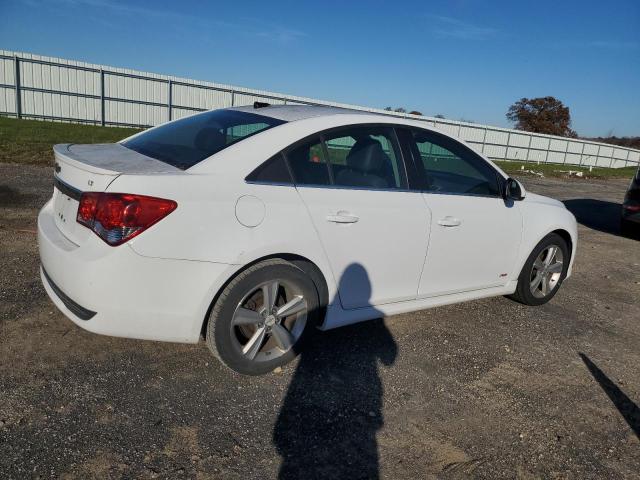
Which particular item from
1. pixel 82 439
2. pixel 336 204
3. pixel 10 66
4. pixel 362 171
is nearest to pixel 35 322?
pixel 82 439

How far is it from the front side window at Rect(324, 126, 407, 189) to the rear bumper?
106 centimetres

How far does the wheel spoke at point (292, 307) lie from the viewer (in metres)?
3.15

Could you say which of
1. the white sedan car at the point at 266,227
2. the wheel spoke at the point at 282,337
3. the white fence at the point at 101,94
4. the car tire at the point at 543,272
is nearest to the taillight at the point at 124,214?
the white sedan car at the point at 266,227

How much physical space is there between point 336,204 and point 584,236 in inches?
288

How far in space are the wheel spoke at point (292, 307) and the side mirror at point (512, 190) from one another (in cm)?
208

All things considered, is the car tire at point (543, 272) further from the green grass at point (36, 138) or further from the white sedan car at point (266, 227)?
the green grass at point (36, 138)

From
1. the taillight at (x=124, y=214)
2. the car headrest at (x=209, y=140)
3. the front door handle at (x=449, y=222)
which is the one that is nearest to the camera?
the taillight at (x=124, y=214)

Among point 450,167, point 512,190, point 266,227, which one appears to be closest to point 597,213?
point 512,190

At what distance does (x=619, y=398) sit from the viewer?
3371 mm

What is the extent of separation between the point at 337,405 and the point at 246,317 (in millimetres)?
728

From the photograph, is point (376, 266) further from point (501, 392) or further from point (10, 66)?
point (10, 66)

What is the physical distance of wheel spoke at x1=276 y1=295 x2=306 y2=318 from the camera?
124 inches

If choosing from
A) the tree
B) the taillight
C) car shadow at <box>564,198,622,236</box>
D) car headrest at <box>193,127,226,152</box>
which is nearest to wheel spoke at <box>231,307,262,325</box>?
the taillight

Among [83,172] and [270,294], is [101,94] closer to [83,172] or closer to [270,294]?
[83,172]
